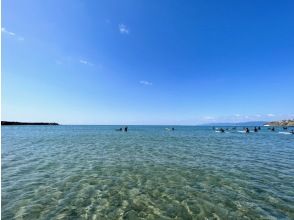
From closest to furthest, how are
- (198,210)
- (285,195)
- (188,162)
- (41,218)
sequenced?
(41,218), (198,210), (285,195), (188,162)

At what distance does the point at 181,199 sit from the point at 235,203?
2.55 m

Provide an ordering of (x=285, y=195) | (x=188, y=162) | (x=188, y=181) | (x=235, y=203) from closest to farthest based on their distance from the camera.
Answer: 1. (x=235, y=203)
2. (x=285, y=195)
3. (x=188, y=181)
4. (x=188, y=162)

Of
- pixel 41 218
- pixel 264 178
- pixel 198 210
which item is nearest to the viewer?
pixel 41 218

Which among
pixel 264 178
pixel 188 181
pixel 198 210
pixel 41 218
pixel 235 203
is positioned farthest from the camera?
pixel 264 178

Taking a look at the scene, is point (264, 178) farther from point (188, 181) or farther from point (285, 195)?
point (188, 181)

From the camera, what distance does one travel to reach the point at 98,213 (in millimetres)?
8633

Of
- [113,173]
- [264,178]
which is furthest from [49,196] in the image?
[264,178]

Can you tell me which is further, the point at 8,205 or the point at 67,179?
the point at 67,179

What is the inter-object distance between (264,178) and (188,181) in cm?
540

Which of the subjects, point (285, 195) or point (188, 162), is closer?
point (285, 195)

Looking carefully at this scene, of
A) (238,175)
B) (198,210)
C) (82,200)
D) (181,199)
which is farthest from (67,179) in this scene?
(238,175)

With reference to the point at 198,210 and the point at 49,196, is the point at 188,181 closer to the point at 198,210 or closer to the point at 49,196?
the point at 198,210

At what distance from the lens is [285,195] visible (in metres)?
10.9

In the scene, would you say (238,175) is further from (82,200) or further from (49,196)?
(49,196)
